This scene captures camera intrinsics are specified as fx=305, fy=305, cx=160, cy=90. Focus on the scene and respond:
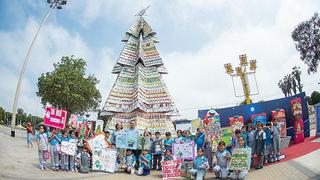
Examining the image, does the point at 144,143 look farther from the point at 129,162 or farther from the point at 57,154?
the point at 57,154

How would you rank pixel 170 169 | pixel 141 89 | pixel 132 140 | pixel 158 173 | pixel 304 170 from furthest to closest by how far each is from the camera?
pixel 141 89 → pixel 132 140 → pixel 158 173 → pixel 170 169 → pixel 304 170

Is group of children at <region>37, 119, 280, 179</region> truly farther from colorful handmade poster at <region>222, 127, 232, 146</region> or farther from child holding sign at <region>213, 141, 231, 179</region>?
colorful handmade poster at <region>222, 127, 232, 146</region>

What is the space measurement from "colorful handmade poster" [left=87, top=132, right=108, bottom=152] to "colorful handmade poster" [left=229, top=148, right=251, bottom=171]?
481 cm

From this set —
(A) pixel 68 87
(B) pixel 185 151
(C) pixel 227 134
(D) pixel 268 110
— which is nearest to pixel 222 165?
(B) pixel 185 151

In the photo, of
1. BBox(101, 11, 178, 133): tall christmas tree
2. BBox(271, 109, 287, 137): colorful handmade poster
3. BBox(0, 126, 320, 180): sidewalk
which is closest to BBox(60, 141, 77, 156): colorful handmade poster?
BBox(0, 126, 320, 180): sidewalk

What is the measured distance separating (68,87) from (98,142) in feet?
59.6

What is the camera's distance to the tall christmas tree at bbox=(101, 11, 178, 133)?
23.1m

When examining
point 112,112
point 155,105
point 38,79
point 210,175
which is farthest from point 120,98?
point 210,175

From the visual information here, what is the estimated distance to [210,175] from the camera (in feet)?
34.9

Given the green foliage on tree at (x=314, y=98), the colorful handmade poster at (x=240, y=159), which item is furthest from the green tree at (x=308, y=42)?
the colorful handmade poster at (x=240, y=159)

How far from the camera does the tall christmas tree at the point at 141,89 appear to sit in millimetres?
23078

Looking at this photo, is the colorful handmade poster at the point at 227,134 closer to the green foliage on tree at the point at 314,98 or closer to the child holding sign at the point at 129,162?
the child holding sign at the point at 129,162

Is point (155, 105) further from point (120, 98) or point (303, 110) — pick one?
point (303, 110)

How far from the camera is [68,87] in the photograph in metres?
28.5
